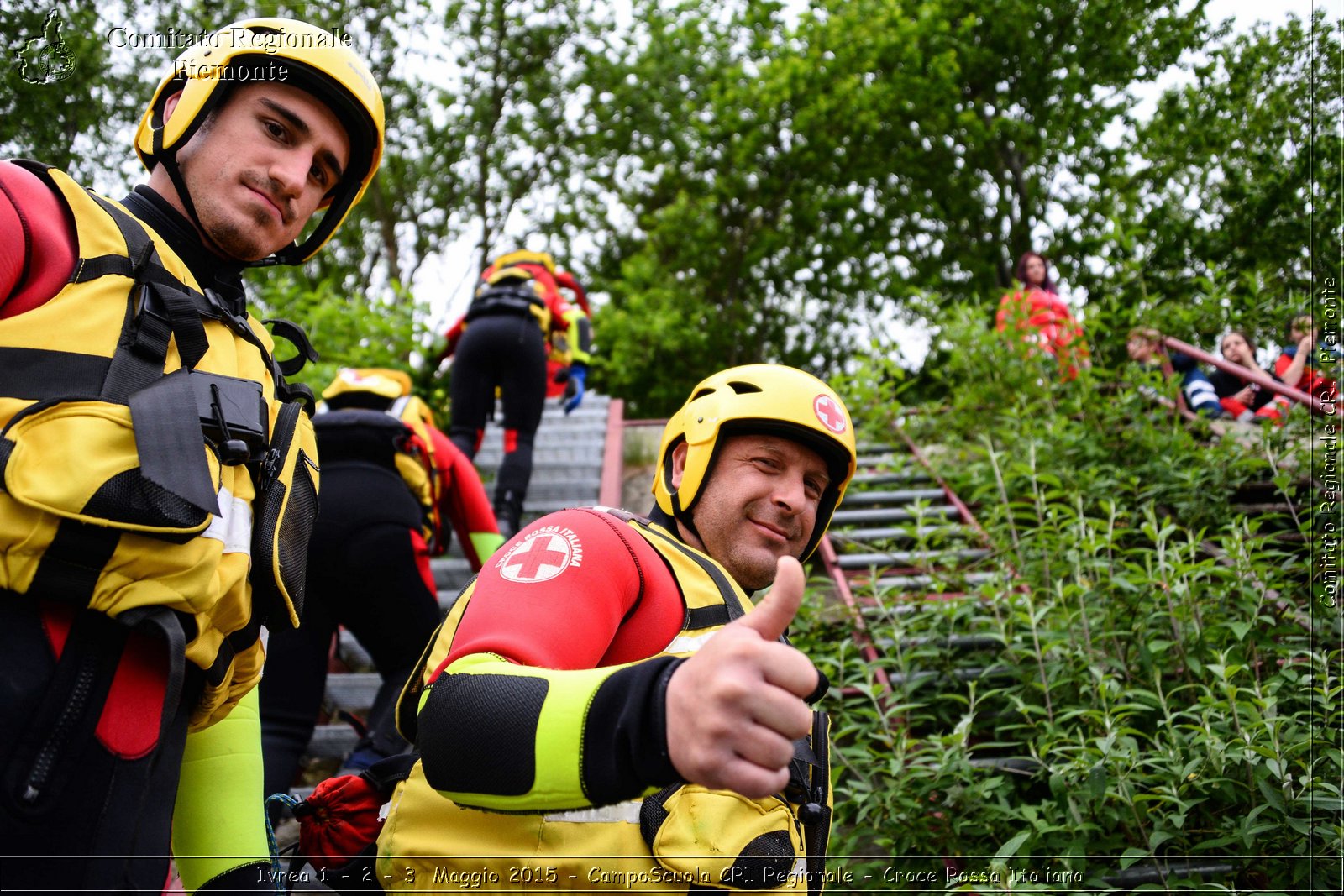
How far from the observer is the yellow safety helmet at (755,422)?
8.56 feet

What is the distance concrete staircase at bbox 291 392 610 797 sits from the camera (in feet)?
14.1

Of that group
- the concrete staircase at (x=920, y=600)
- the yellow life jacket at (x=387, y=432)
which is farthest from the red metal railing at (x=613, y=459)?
the yellow life jacket at (x=387, y=432)

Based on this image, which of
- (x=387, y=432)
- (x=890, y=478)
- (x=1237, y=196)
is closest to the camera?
(x=387, y=432)

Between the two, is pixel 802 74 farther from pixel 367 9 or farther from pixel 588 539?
pixel 588 539

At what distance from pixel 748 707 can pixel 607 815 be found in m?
0.69

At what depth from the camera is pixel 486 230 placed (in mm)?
21484

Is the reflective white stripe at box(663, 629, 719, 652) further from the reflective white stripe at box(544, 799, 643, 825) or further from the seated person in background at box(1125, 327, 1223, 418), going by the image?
the seated person in background at box(1125, 327, 1223, 418)

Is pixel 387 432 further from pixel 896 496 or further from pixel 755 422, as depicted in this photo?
pixel 896 496

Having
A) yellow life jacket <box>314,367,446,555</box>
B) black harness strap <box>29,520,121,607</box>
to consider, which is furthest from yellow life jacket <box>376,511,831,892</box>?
yellow life jacket <box>314,367,446,555</box>

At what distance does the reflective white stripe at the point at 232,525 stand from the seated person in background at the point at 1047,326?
19.5 feet

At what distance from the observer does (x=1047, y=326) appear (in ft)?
23.4

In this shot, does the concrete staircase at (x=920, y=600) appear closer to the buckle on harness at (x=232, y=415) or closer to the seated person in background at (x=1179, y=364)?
the seated person in background at (x=1179, y=364)

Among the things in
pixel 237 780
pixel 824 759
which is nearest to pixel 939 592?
pixel 824 759

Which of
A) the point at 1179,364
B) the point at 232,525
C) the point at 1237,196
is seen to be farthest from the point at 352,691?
the point at 1237,196
